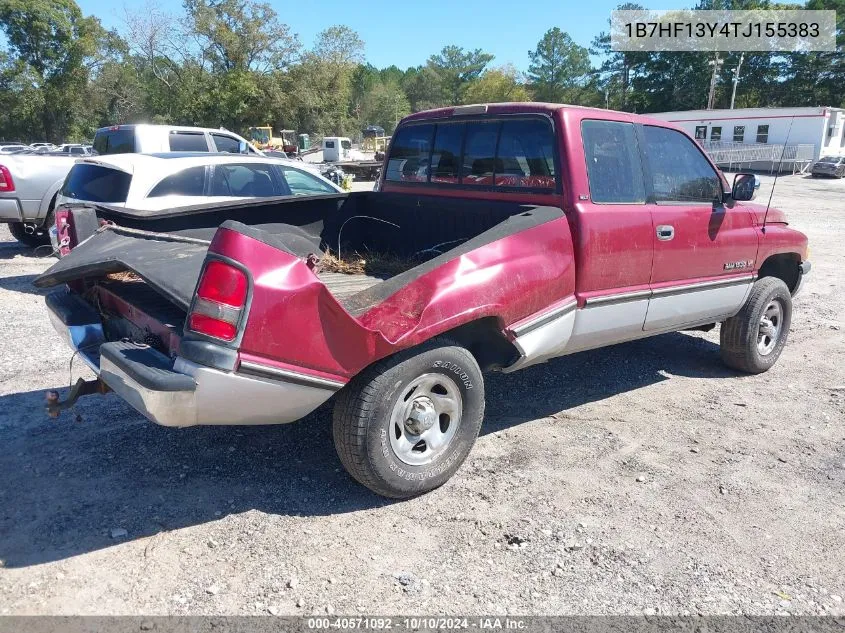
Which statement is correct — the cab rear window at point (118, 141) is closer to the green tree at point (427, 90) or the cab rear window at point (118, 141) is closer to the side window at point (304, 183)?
the side window at point (304, 183)

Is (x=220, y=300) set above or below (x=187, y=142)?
below

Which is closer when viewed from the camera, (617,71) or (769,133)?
(769,133)

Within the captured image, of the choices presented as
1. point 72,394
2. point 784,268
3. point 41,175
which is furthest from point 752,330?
point 41,175

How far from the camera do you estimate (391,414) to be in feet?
10.3

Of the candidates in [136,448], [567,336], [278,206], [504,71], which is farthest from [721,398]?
[504,71]

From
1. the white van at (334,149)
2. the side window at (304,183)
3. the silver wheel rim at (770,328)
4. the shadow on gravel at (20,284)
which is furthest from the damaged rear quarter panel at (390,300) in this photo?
the white van at (334,149)

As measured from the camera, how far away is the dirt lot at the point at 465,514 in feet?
8.75

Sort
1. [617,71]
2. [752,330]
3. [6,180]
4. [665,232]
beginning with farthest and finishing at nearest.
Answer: [617,71]
[6,180]
[752,330]
[665,232]

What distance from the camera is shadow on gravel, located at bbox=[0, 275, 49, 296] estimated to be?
775 centimetres

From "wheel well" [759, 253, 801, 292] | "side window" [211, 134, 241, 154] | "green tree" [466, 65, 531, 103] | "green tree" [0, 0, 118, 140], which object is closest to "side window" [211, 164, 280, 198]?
"side window" [211, 134, 241, 154]

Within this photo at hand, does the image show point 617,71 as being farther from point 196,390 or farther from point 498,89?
point 196,390

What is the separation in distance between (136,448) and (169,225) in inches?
55.3

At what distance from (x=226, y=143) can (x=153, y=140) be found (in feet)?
5.56

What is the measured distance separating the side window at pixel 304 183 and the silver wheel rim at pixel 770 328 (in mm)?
5334
